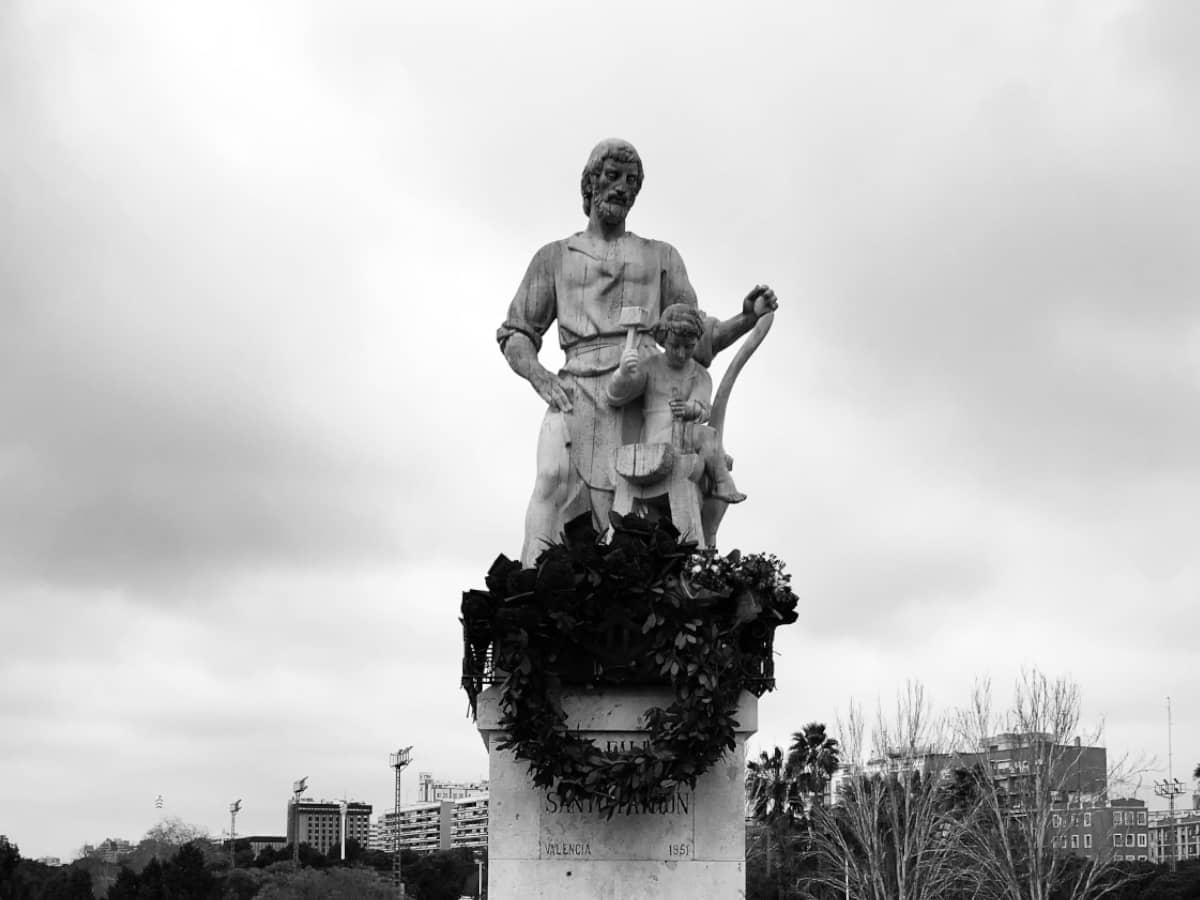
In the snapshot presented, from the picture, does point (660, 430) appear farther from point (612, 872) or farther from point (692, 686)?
point (612, 872)

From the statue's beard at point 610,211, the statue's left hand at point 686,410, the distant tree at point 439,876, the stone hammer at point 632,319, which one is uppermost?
the statue's beard at point 610,211

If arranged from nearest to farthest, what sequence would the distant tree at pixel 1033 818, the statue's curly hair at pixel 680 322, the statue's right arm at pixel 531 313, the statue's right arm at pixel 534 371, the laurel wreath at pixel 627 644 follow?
1. the laurel wreath at pixel 627 644
2. the statue's curly hair at pixel 680 322
3. the statue's right arm at pixel 534 371
4. the statue's right arm at pixel 531 313
5. the distant tree at pixel 1033 818

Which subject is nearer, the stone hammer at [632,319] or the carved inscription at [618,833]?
the carved inscription at [618,833]

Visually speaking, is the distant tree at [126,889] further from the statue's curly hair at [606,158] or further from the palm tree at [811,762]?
the statue's curly hair at [606,158]

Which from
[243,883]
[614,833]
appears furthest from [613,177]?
[243,883]

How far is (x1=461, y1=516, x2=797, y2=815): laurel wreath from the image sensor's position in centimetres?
1410

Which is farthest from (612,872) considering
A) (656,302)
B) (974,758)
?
(974,758)

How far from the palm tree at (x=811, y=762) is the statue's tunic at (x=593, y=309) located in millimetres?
56056

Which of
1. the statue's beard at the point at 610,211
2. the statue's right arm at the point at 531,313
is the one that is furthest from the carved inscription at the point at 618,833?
the statue's beard at the point at 610,211

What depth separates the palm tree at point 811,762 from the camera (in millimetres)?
71000

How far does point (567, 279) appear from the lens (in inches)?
661

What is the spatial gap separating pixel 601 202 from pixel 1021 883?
43400 mm

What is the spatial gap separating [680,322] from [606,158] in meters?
2.02

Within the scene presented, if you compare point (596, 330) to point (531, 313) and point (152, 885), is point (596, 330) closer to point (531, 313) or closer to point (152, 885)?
point (531, 313)
